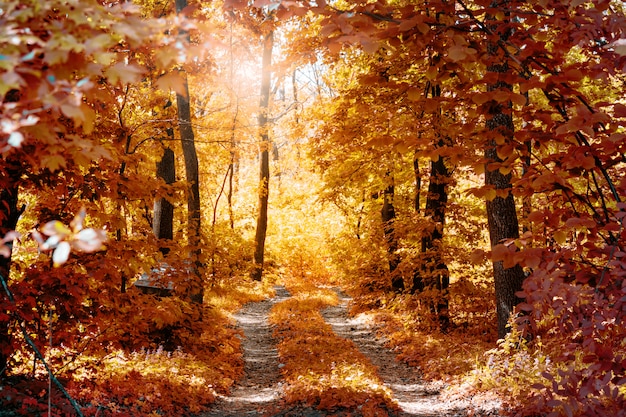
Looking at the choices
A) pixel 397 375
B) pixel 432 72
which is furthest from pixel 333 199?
pixel 432 72

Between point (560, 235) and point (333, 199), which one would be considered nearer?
point (560, 235)

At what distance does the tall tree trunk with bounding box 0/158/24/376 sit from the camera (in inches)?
161

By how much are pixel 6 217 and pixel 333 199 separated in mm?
9501

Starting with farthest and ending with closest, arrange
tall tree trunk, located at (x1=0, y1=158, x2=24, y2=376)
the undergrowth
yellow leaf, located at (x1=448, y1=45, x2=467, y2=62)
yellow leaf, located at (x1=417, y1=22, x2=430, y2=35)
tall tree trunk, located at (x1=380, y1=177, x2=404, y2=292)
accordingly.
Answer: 1. tall tree trunk, located at (x1=380, y1=177, x2=404, y2=292)
2. the undergrowth
3. tall tree trunk, located at (x1=0, y1=158, x2=24, y2=376)
4. yellow leaf, located at (x1=417, y1=22, x2=430, y2=35)
5. yellow leaf, located at (x1=448, y1=45, x2=467, y2=62)

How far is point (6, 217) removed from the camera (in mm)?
4566

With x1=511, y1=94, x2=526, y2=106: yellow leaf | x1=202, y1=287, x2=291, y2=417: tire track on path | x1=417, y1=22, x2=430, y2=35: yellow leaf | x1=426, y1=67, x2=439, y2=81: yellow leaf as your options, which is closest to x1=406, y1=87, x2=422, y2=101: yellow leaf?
x1=426, y1=67, x2=439, y2=81: yellow leaf

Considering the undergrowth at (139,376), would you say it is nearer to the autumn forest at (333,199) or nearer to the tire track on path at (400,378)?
the autumn forest at (333,199)

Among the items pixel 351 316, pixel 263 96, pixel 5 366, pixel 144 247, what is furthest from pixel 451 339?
pixel 263 96

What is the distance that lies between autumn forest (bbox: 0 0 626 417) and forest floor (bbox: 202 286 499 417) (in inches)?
8.3

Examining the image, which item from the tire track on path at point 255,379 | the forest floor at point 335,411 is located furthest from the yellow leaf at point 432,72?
the tire track on path at point 255,379

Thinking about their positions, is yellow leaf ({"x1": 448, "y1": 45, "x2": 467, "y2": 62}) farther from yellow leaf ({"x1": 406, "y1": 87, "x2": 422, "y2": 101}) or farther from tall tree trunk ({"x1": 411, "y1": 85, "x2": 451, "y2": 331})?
tall tree trunk ({"x1": 411, "y1": 85, "x2": 451, "y2": 331})

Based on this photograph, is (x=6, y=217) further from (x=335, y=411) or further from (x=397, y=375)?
(x=397, y=375)

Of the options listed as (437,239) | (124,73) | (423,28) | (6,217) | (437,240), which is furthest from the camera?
(437,239)

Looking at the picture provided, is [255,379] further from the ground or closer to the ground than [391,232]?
closer to the ground
